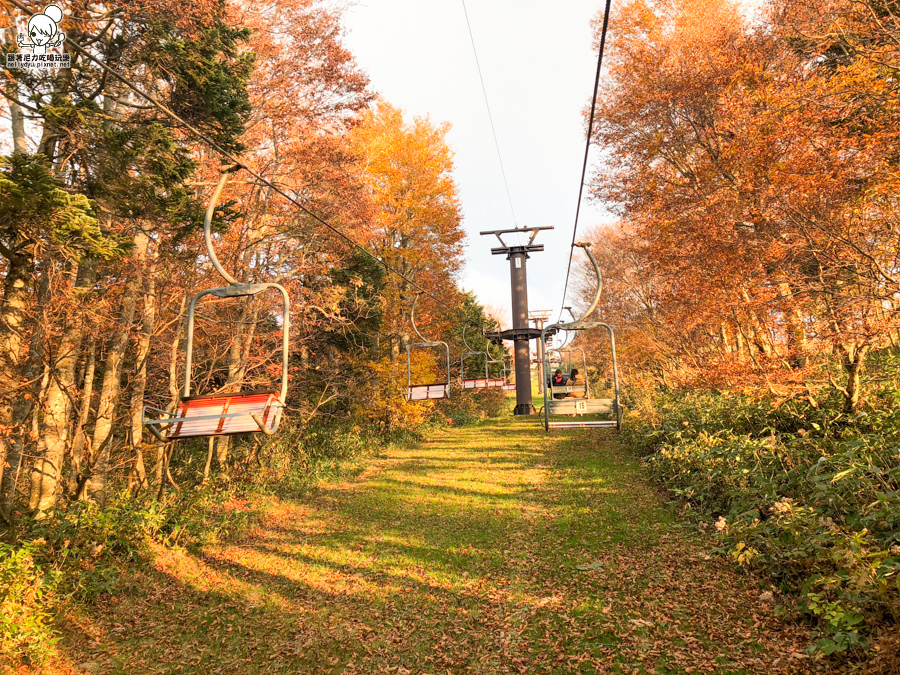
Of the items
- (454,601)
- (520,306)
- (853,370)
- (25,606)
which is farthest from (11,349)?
(520,306)

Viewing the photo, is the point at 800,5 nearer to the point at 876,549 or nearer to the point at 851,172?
the point at 851,172

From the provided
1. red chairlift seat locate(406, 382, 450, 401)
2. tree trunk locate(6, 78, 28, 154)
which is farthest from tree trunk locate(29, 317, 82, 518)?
red chairlift seat locate(406, 382, 450, 401)

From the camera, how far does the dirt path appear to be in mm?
5293

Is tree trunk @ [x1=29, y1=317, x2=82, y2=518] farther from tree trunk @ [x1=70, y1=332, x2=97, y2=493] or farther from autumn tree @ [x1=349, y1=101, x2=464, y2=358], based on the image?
autumn tree @ [x1=349, y1=101, x2=464, y2=358]

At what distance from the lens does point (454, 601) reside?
265 inches

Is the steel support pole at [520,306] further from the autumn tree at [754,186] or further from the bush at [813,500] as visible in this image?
the bush at [813,500]

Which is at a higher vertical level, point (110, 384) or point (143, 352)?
point (143, 352)

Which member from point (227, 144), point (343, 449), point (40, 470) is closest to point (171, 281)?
point (227, 144)

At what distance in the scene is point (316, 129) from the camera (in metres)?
12.5

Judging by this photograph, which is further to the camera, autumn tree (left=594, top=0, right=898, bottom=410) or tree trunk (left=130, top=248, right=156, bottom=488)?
tree trunk (left=130, top=248, right=156, bottom=488)

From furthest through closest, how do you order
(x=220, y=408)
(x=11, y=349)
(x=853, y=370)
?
(x=853, y=370) → (x=11, y=349) → (x=220, y=408)

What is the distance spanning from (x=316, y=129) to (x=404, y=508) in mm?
9788

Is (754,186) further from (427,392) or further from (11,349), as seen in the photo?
(11,349)

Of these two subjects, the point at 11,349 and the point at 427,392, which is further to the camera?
the point at 427,392
